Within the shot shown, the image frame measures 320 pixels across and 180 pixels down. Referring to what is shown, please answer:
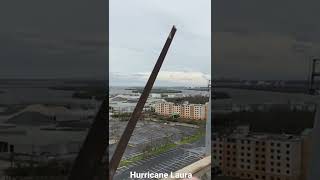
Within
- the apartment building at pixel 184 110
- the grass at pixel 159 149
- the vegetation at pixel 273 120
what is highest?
the apartment building at pixel 184 110

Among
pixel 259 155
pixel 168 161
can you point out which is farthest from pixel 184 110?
pixel 259 155

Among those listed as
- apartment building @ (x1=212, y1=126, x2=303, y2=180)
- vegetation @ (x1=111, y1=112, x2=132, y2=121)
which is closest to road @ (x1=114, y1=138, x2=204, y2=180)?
apartment building @ (x1=212, y1=126, x2=303, y2=180)

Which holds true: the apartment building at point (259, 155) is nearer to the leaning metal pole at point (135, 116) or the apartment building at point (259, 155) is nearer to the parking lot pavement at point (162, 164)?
the parking lot pavement at point (162, 164)

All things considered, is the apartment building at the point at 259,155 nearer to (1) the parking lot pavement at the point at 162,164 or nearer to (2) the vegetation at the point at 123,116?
(1) the parking lot pavement at the point at 162,164

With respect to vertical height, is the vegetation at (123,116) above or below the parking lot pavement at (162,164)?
above

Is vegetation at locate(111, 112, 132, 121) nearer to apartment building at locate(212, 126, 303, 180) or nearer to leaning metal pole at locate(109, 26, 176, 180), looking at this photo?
leaning metal pole at locate(109, 26, 176, 180)

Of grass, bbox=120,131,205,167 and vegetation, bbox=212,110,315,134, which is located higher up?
vegetation, bbox=212,110,315,134

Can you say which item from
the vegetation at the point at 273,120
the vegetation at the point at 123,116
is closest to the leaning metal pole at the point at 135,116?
the vegetation at the point at 123,116
